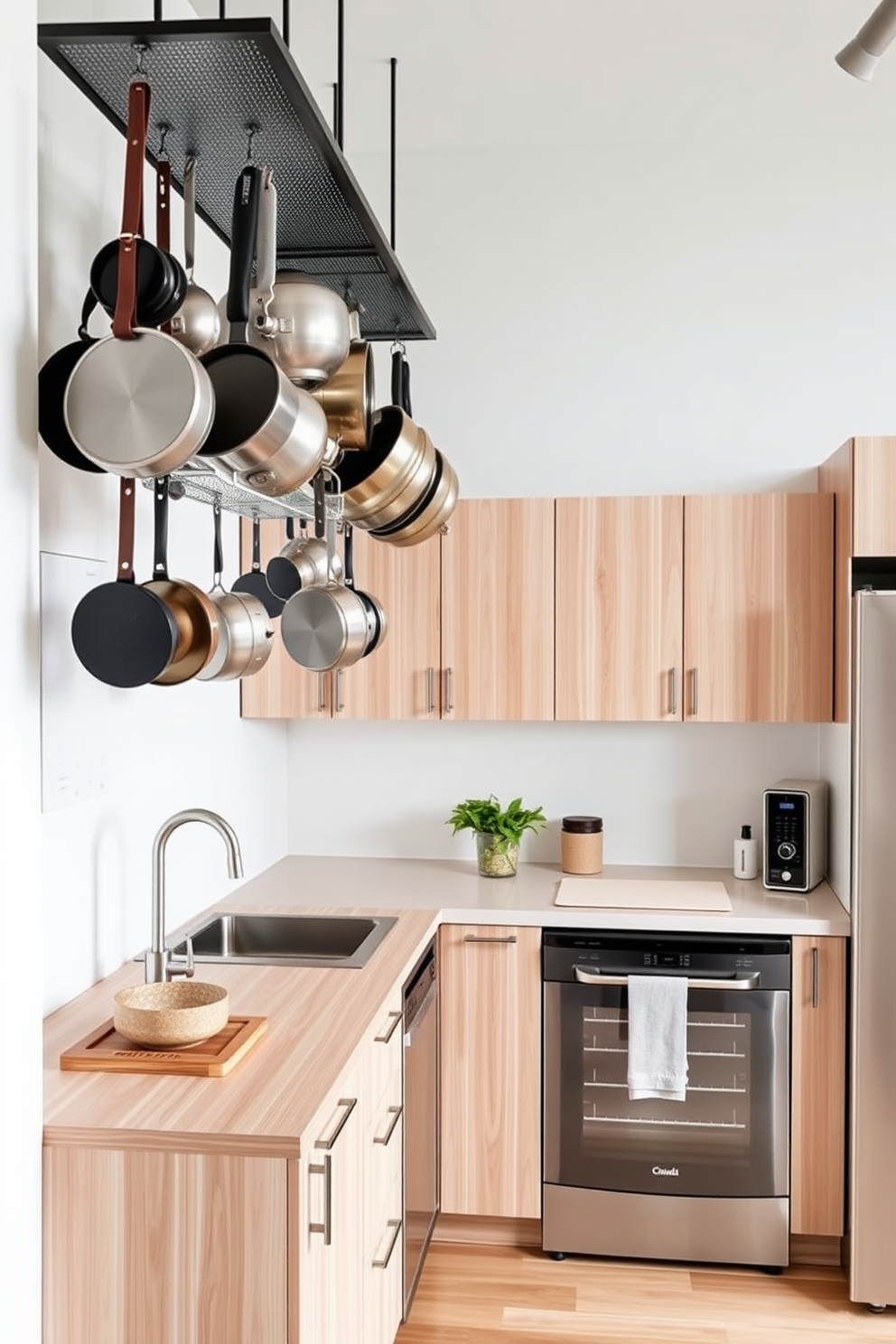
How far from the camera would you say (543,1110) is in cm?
312

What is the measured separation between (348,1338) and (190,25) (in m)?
2.01

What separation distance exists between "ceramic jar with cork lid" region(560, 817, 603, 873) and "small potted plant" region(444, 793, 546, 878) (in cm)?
10

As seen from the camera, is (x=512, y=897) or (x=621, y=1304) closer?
(x=621, y=1304)

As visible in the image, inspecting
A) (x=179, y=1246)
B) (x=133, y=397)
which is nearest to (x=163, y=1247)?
(x=179, y=1246)

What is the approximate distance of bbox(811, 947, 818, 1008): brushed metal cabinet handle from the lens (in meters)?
3.02

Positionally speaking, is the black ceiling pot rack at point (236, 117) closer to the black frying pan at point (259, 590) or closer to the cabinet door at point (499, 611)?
the black frying pan at point (259, 590)

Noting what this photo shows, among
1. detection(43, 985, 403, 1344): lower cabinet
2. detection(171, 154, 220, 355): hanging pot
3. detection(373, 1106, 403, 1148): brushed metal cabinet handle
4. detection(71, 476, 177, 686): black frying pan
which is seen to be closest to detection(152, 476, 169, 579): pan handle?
detection(71, 476, 177, 686): black frying pan

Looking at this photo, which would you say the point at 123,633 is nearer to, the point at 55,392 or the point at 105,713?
the point at 55,392

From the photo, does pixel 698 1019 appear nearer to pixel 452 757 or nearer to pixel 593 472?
pixel 452 757

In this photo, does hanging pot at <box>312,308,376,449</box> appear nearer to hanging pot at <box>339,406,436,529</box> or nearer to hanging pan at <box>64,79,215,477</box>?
hanging pot at <box>339,406,436,529</box>

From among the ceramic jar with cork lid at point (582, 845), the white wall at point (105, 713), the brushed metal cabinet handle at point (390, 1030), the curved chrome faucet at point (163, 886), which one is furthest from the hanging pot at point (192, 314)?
the ceramic jar with cork lid at point (582, 845)

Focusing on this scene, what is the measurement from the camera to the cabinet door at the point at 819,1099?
119 inches

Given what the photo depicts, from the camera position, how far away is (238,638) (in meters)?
2.15

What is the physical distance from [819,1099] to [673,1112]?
0.37 metres
